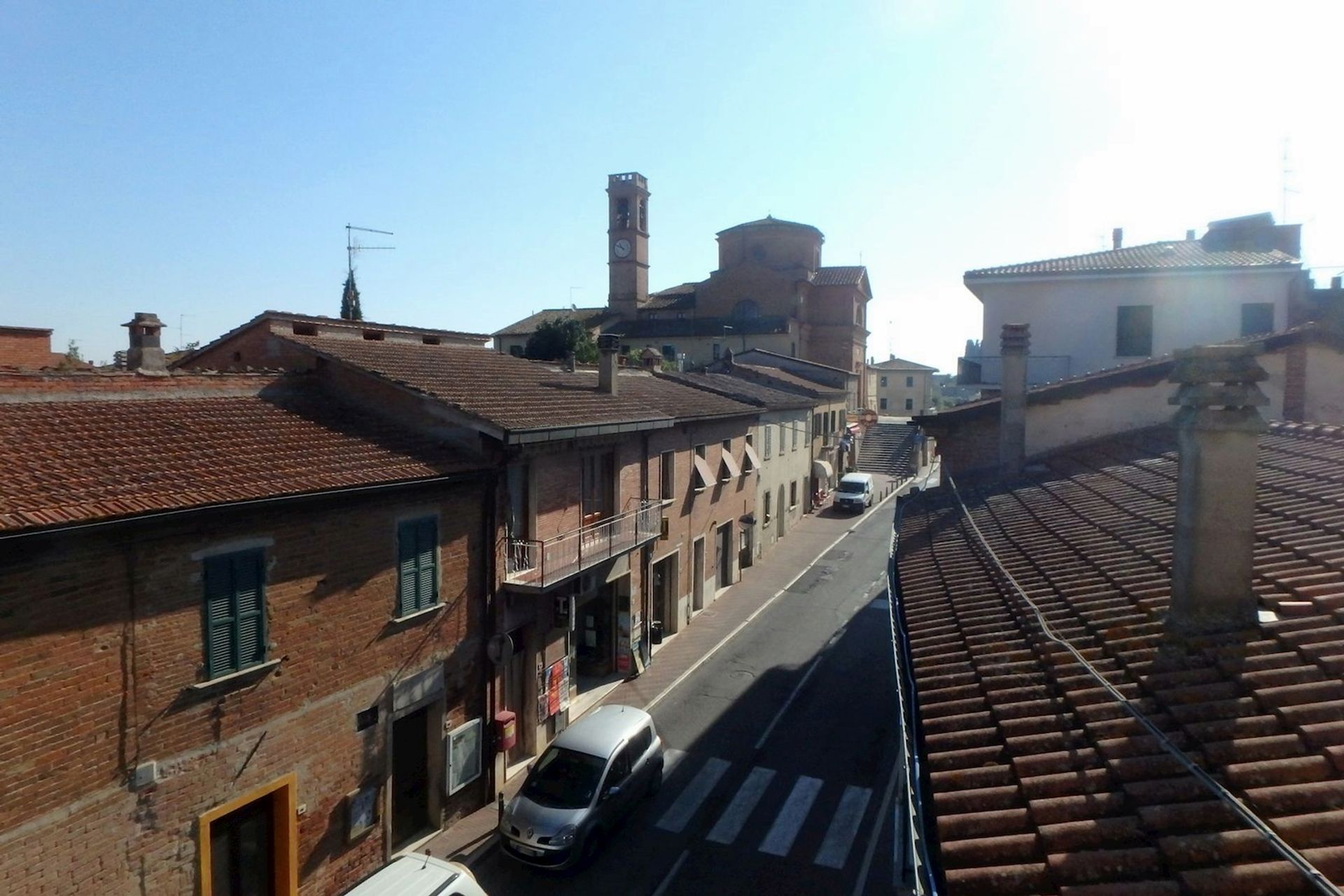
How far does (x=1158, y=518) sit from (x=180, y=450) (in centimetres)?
1150

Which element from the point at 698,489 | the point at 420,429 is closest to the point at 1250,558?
the point at 420,429

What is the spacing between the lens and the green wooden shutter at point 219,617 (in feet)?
30.6

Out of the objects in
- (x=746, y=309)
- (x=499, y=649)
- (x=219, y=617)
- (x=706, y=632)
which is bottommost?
(x=706, y=632)

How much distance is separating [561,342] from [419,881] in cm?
4050

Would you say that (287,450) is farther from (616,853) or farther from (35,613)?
(616,853)

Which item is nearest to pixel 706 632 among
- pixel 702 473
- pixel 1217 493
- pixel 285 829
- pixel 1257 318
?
pixel 702 473

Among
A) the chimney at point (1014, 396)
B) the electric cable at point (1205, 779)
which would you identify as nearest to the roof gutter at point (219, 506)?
the electric cable at point (1205, 779)

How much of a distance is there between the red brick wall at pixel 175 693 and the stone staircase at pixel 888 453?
4527 cm

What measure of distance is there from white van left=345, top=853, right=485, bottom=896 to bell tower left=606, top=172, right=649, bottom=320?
56.2 m

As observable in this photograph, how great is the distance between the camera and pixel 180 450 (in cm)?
1000

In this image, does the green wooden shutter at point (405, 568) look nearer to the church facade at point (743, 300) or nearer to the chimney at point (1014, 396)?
the chimney at point (1014, 396)

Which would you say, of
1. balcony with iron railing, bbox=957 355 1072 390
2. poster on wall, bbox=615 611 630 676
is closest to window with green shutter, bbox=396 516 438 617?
poster on wall, bbox=615 611 630 676

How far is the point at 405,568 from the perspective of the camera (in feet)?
40.0

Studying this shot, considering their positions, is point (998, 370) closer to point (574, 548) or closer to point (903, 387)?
point (574, 548)
